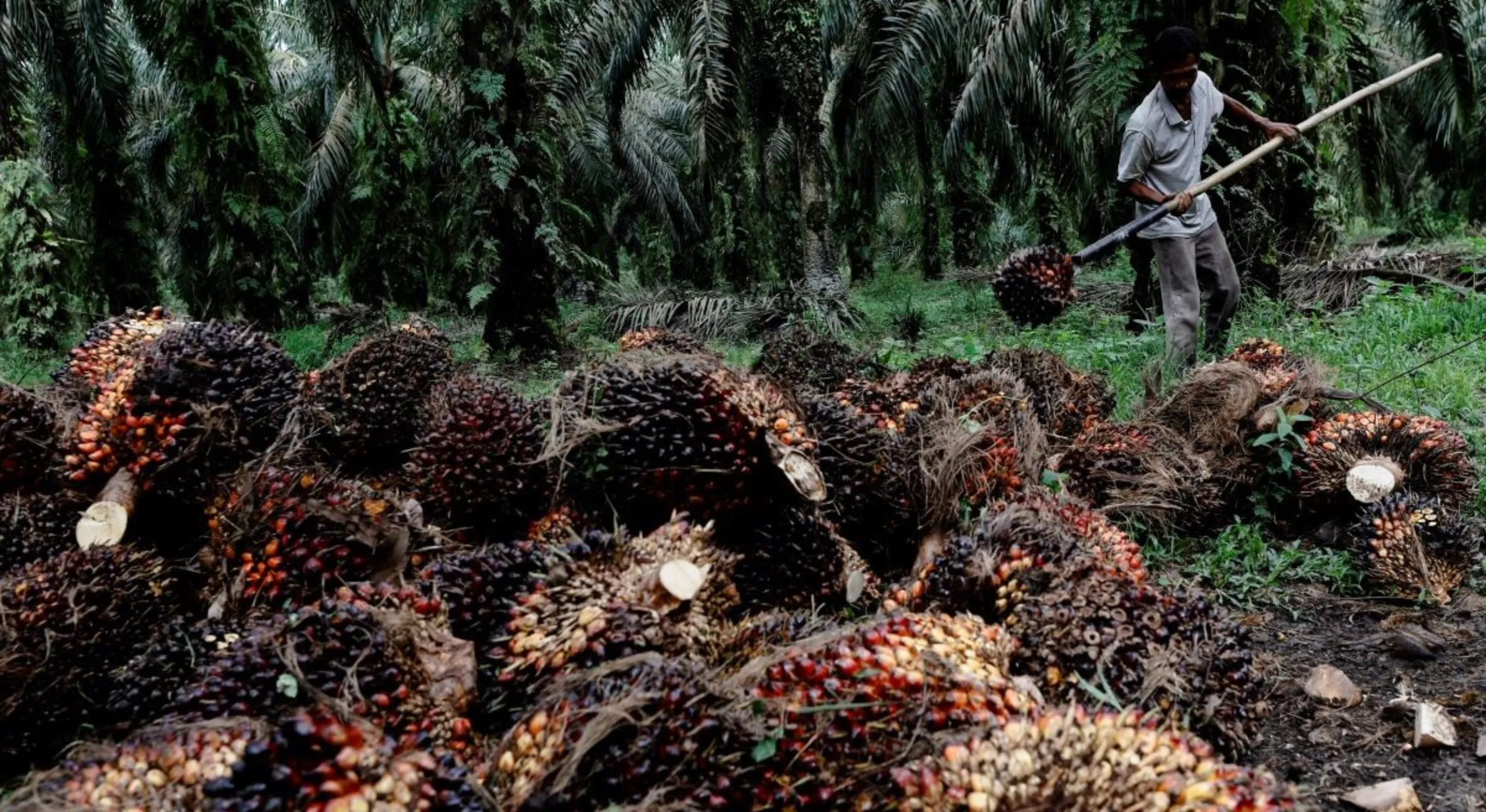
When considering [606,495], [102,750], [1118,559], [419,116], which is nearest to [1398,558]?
[1118,559]

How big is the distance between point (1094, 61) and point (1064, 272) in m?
4.03

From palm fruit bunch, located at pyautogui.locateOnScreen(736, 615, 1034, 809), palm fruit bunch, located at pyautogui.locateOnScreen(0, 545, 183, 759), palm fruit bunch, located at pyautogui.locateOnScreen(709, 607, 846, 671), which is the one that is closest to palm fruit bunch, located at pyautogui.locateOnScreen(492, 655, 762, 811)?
palm fruit bunch, located at pyautogui.locateOnScreen(736, 615, 1034, 809)

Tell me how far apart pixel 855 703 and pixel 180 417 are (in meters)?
1.95

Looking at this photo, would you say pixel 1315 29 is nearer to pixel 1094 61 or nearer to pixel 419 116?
pixel 1094 61

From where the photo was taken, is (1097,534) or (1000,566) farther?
(1097,534)

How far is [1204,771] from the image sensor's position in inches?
53.4

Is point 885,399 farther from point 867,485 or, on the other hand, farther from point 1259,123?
point 1259,123

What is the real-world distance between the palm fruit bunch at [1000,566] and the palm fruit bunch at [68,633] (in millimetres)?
1693

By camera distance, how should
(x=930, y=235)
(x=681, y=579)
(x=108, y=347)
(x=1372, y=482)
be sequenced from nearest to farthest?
(x=681, y=579), (x=1372, y=482), (x=108, y=347), (x=930, y=235)

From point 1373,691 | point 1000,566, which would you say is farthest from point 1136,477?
point 1000,566

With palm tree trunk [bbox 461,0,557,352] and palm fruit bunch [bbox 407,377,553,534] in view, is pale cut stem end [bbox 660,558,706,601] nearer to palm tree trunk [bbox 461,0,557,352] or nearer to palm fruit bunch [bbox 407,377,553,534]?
palm fruit bunch [bbox 407,377,553,534]

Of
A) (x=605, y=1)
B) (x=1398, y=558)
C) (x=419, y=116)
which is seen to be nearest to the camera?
(x=1398, y=558)

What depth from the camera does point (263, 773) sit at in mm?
1299

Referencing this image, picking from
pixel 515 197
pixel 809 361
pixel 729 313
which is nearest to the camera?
pixel 809 361
